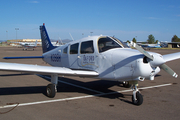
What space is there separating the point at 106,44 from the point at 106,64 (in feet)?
2.68

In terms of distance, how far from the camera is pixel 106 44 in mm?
6379

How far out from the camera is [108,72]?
602cm

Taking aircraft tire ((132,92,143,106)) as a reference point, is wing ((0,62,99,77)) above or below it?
above

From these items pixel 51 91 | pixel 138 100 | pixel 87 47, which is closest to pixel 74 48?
pixel 87 47

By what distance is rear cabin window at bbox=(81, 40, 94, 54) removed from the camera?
668 centimetres

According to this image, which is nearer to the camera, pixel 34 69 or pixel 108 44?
pixel 34 69

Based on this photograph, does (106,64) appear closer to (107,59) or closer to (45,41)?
(107,59)

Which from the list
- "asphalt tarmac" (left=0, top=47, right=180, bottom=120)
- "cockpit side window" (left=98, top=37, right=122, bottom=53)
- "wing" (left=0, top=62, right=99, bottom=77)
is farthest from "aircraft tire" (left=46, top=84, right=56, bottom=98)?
"cockpit side window" (left=98, top=37, right=122, bottom=53)

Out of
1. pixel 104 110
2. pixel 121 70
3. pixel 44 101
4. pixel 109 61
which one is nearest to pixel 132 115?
pixel 104 110

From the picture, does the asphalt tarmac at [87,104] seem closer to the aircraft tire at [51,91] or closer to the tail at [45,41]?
the aircraft tire at [51,91]

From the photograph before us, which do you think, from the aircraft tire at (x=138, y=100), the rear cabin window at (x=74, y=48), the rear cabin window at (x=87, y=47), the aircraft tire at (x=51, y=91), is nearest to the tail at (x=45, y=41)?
the rear cabin window at (x=74, y=48)

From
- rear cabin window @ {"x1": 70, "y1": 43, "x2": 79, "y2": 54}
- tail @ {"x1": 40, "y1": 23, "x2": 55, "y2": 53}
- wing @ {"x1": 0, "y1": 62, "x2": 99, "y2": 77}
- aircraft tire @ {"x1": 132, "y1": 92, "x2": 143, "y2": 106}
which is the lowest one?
aircraft tire @ {"x1": 132, "y1": 92, "x2": 143, "y2": 106}

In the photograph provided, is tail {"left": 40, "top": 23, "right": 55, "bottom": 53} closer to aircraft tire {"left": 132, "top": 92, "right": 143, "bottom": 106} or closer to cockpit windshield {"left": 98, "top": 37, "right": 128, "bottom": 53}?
cockpit windshield {"left": 98, "top": 37, "right": 128, "bottom": 53}

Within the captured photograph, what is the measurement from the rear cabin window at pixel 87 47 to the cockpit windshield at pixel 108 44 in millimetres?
373
